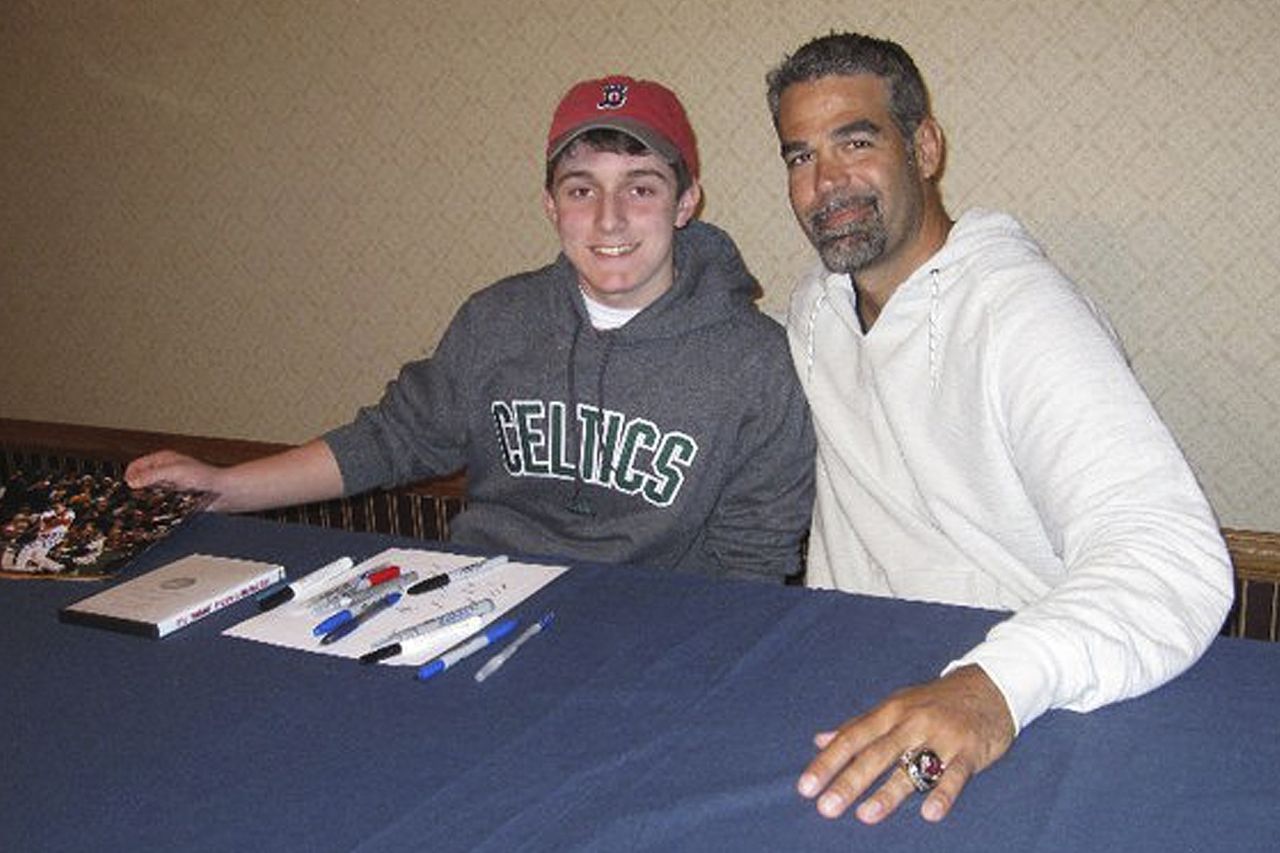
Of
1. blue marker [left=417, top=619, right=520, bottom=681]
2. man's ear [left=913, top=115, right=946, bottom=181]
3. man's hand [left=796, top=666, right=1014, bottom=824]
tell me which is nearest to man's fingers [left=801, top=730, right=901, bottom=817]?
man's hand [left=796, top=666, right=1014, bottom=824]

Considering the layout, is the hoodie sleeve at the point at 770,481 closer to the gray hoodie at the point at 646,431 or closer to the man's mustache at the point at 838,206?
the gray hoodie at the point at 646,431

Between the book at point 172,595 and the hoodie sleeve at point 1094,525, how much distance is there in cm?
82

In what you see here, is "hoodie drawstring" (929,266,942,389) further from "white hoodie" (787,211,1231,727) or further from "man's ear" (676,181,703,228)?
"man's ear" (676,181,703,228)

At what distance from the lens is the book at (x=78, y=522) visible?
1.38 metres

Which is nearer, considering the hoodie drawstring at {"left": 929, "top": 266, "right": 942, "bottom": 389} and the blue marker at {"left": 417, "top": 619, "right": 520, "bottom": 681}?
the blue marker at {"left": 417, "top": 619, "right": 520, "bottom": 681}

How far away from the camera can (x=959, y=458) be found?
1375mm

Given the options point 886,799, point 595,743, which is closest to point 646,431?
point 595,743

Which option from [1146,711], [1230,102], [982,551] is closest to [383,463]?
[982,551]

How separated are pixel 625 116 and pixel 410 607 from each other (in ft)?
2.63

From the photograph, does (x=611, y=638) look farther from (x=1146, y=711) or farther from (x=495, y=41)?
(x=495, y=41)

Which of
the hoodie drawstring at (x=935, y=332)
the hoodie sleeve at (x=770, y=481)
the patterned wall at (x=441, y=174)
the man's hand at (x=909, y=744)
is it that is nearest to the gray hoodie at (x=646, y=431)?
the hoodie sleeve at (x=770, y=481)

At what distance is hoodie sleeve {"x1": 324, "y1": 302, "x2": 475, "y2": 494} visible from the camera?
1.78m

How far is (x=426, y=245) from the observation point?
2533mm

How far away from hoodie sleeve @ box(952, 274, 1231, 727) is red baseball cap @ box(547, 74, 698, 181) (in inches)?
23.3
